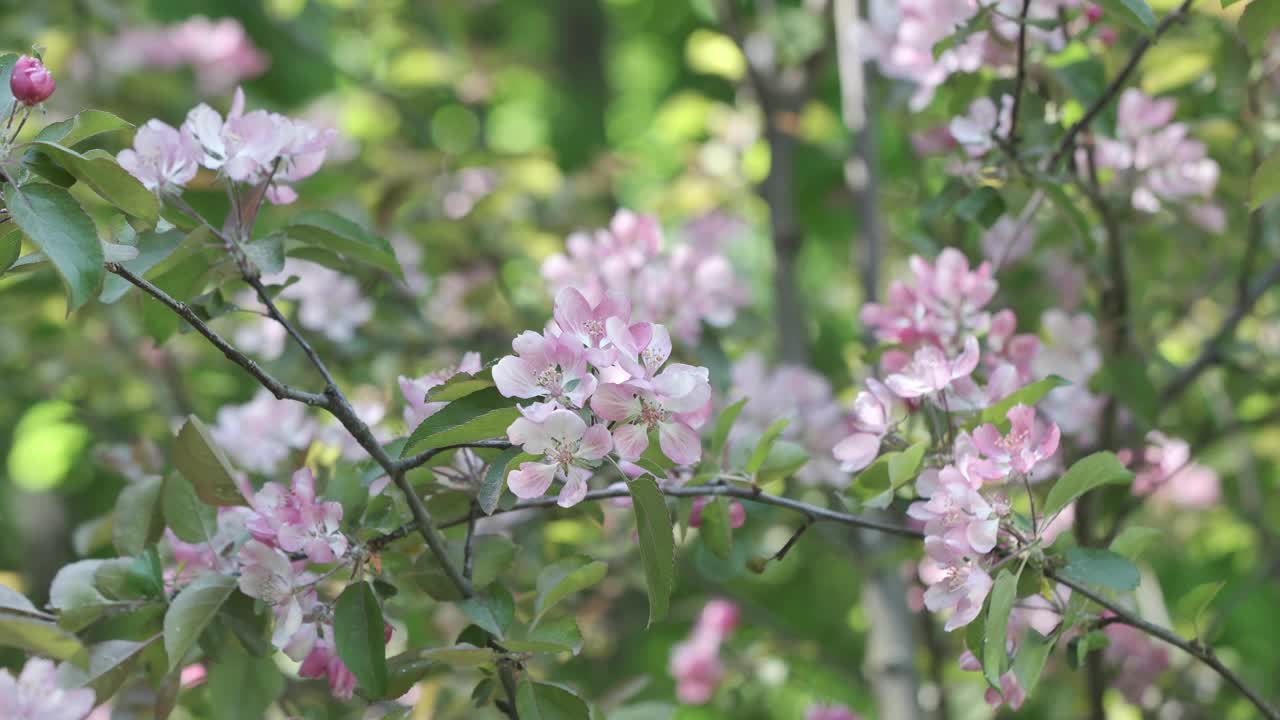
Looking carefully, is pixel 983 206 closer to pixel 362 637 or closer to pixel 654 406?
pixel 654 406

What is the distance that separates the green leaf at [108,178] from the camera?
876 mm

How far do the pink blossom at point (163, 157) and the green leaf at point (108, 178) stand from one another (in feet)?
0.48

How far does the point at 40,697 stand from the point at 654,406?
1.79ft

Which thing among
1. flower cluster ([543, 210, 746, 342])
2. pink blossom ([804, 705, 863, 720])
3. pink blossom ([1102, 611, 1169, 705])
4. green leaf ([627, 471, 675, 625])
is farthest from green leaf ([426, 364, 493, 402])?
pink blossom ([1102, 611, 1169, 705])

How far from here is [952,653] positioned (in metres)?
2.21

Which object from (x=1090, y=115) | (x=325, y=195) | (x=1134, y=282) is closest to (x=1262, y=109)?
(x=1134, y=282)

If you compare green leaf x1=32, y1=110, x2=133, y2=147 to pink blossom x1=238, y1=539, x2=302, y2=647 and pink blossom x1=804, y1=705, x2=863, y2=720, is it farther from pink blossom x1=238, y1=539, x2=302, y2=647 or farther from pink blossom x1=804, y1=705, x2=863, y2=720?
pink blossom x1=804, y1=705, x2=863, y2=720

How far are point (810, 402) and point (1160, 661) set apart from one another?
656mm

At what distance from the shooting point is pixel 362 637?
3.23 ft

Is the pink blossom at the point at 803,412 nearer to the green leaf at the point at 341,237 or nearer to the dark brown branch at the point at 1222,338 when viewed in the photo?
the dark brown branch at the point at 1222,338

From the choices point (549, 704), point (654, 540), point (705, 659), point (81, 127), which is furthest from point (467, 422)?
point (705, 659)

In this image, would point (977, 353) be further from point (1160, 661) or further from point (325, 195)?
point (325, 195)

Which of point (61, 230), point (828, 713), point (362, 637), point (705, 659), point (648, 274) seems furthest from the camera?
point (705, 659)

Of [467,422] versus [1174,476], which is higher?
[467,422]
